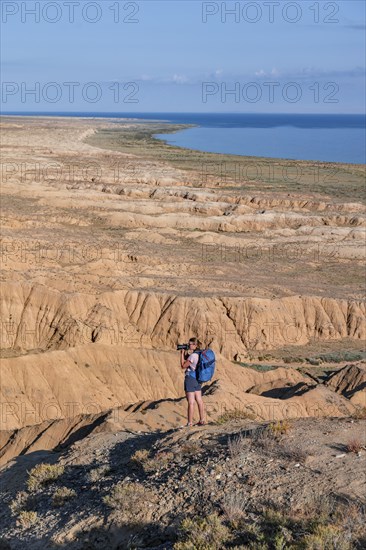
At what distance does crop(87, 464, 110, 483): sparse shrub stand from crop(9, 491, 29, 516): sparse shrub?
1088 millimetres

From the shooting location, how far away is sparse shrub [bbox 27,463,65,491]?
39.2 feet

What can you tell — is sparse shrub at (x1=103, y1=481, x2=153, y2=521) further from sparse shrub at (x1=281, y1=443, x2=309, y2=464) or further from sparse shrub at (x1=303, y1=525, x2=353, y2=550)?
sparse shrub at (x1=303, y1=525, x2=353, y2=550)

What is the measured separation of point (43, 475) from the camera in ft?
39.9

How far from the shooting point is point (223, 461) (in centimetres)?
1110

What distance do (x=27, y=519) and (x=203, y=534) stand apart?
3059 millimetres

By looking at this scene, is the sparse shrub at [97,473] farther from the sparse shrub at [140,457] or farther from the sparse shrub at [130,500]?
the sparse shrub at [130,500]

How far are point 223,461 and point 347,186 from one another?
80.0 metres

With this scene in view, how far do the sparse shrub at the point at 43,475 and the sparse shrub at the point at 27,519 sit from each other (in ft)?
3.75

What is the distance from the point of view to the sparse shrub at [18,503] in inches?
443

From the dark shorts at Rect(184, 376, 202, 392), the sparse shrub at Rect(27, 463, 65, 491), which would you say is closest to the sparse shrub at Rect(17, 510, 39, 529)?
the sparse shrub at Rect(27, 463, 65, 491)

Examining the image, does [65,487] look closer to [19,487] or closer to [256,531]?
[19,487]

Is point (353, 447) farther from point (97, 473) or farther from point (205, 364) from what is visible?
point (97, 473)

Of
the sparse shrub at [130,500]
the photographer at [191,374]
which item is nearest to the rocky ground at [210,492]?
the sparse shrub at [130,500]

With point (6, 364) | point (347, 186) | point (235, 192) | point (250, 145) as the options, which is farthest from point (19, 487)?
point (250, 145)
